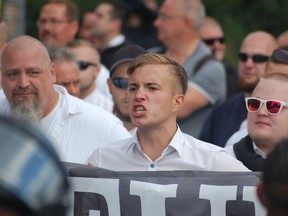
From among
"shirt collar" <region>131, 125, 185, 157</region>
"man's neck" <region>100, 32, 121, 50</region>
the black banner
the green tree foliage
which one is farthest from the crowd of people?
the green tree foliage

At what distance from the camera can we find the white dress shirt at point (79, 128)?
18.2 feet

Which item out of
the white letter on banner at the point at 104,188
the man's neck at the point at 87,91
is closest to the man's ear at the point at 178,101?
the white letter on banner at the point at 104,188

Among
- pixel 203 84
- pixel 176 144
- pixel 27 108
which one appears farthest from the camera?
pixel 203 84

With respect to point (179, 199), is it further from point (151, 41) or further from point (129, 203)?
point (151, 41)

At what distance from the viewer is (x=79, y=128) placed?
564cm

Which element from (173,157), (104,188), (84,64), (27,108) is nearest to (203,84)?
(84,64)

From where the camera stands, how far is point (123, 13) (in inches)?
471

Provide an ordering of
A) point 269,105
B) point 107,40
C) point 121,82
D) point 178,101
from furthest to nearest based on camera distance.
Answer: point 107,40
point 121,82
point 269,105
point 178,101

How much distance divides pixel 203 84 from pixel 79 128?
246cm

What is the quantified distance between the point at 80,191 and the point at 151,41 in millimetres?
7423

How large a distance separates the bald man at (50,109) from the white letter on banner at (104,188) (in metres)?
0.85

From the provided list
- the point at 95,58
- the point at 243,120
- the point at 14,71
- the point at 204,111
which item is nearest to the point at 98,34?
the point at 95,58

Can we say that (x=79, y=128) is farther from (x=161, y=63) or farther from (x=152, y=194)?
(x=152, y=194)

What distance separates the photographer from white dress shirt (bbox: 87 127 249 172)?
15.2ft
